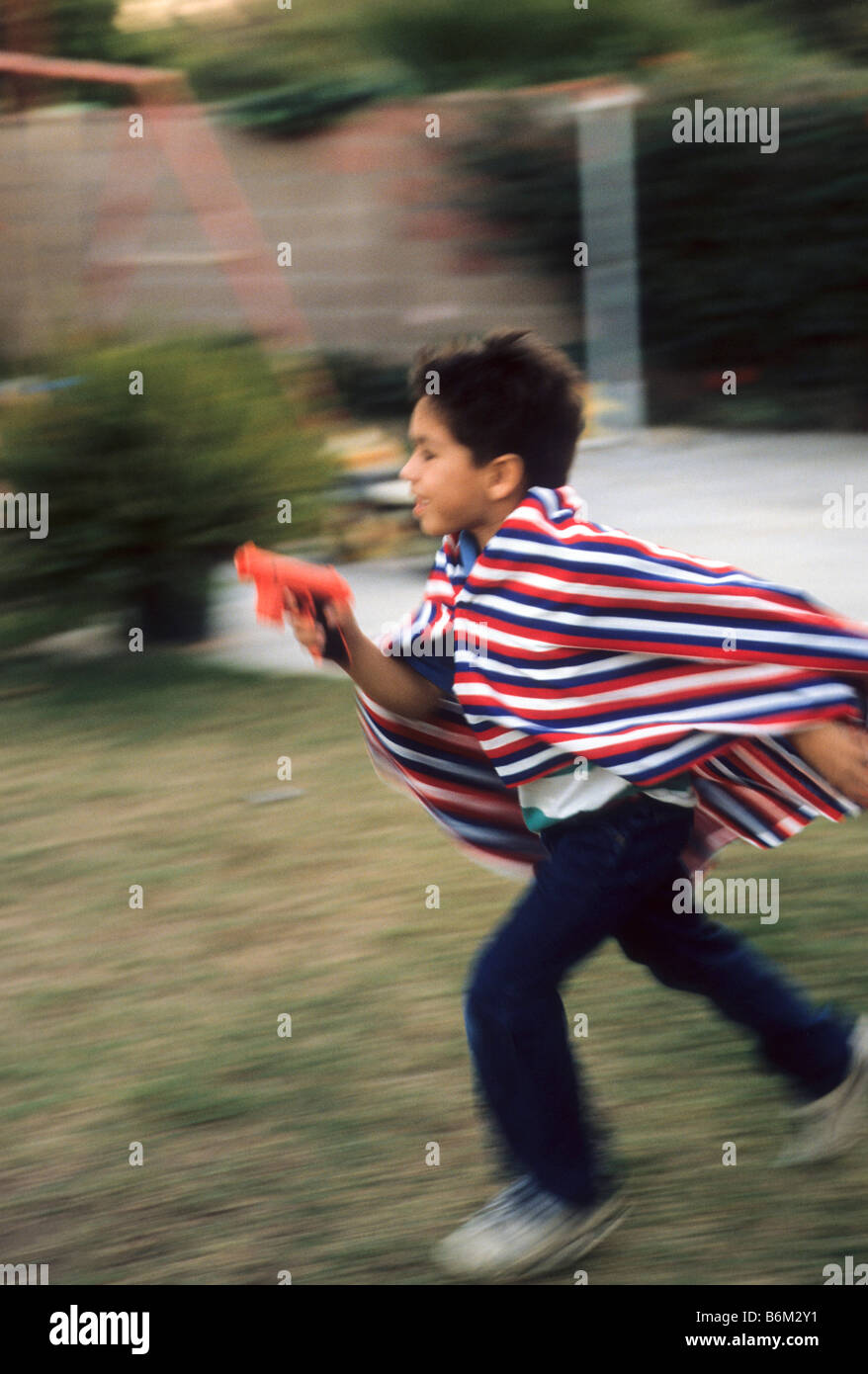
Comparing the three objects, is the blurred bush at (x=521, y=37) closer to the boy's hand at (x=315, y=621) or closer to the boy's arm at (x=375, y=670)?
the boy's arm at (x=375, y=670)

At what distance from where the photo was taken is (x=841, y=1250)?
105 inches

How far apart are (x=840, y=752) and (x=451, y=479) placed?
725 mm

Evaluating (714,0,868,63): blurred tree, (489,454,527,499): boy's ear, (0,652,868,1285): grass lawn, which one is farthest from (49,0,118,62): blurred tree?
(489,454,527,499): boy's ear

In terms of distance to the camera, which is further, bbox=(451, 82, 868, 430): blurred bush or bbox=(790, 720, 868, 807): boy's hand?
bbox=(451, 82, 868, 430): blurred bush

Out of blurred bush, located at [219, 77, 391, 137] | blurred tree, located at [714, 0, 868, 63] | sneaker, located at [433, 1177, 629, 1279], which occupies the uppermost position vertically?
blurred tree, located at [714, 0, 868, 63]

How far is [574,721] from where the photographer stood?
100 inches

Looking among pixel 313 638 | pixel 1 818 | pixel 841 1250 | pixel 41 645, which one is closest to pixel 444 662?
pixel 313 638

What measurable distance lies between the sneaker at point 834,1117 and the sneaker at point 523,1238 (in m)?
0.42

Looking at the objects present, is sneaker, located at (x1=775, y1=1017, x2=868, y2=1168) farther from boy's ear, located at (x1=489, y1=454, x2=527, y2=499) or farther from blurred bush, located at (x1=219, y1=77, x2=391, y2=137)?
blurred bush, located at (x1=219, y1=77, x2=391, y2=137)

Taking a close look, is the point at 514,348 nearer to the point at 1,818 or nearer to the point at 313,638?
the point at 313,638

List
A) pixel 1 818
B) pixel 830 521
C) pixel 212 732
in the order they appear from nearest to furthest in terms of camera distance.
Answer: pixel 1 818, pixel 212 732, pixel 830 521

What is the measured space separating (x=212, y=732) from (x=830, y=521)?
404 centimetres

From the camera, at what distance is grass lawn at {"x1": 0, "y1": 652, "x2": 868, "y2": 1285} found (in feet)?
9.12

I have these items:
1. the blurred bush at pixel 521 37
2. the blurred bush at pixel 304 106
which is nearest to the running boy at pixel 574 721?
the blurred bush at pixel 304 106
